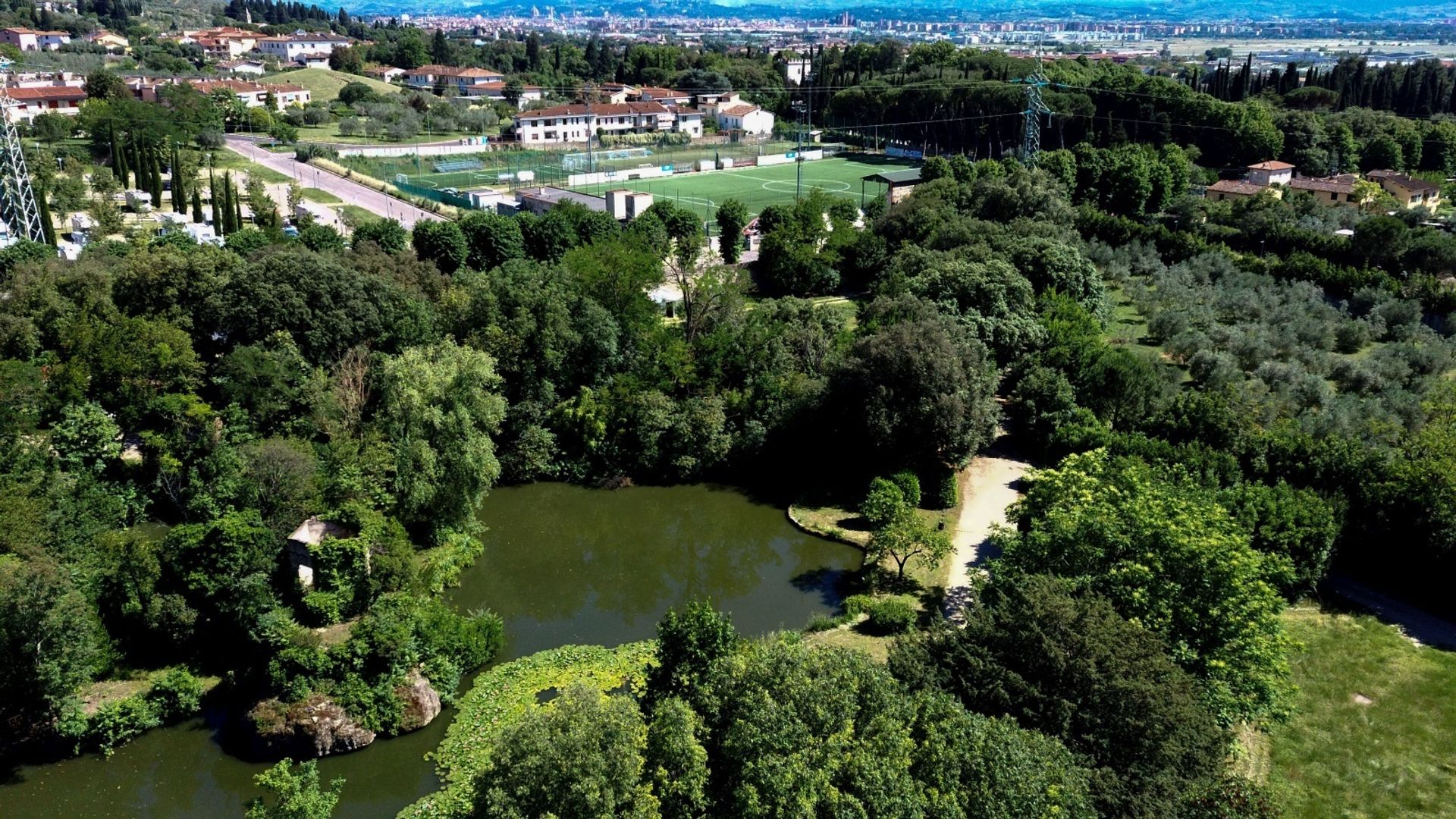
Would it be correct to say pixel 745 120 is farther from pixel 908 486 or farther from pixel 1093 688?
pixel 1093 688

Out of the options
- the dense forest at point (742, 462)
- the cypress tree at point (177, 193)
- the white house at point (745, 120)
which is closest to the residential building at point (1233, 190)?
the dense forest at point (742, 462)

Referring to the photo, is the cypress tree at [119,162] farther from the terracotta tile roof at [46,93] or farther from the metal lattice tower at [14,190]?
the terracotta tile roof at [46,93]

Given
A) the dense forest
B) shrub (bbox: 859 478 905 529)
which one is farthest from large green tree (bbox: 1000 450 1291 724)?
shrub (bbox: 859 478 905 529)

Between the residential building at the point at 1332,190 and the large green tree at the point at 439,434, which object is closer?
the large green tree at the point at 439,434

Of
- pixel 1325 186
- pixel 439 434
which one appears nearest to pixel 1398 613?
pixel 439 434

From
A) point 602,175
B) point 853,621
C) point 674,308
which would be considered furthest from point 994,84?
point 853,621
